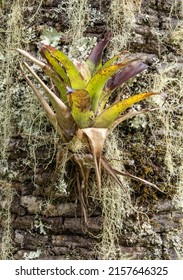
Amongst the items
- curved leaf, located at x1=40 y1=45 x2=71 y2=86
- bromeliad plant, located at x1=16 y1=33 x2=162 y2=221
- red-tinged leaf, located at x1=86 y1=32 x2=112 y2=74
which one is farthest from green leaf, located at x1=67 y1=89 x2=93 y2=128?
red-tinged leaf, located at x1=86 y1=32 x2=112 y2=74

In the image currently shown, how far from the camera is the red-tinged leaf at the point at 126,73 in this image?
85.0 inches

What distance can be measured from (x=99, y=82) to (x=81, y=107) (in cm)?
12

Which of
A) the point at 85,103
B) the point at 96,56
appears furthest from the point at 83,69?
the point at 85,103

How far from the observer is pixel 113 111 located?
209 cm

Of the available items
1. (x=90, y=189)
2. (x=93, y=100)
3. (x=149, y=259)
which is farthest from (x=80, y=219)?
(x=93, y=100)

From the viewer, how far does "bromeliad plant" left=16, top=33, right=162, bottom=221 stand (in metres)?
2.04

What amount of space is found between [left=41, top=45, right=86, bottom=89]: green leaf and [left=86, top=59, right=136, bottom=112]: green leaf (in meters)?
0.05

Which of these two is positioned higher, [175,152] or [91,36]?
[91,36]

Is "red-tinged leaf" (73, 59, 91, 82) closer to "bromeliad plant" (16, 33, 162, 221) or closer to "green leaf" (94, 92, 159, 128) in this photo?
"bromeliad plant" (16, 33, 162, 221)

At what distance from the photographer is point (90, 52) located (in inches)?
90.4

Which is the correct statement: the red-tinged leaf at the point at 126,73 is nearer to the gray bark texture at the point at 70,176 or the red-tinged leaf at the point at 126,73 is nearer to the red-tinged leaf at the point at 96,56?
the red-tinged leaf at the point at 96,56

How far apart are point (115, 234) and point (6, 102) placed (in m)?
0.78

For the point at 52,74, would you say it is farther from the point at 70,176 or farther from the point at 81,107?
the point at 70,176

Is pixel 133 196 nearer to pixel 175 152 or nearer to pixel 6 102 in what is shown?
pixel 175 152
